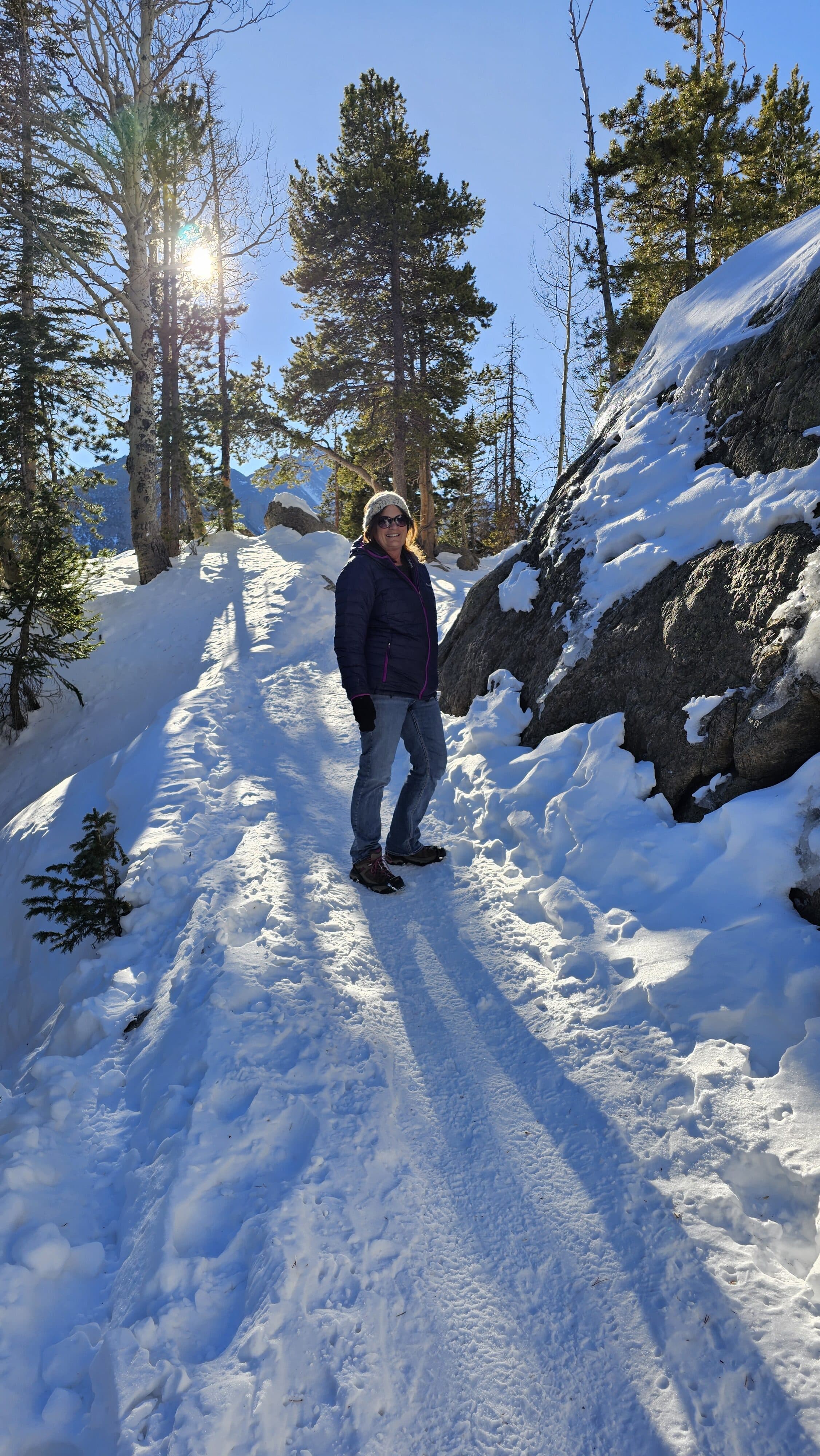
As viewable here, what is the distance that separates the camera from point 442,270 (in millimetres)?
16344

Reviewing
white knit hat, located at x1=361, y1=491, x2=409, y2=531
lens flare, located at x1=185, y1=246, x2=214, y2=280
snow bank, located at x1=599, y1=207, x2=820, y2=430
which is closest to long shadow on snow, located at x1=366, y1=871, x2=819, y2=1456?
white knit hat, located at x1=361, y1=491, x2=409, y2=531

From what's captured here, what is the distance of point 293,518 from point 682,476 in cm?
1715

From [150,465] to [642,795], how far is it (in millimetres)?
13095

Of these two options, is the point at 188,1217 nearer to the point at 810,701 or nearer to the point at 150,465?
the point at 810,701

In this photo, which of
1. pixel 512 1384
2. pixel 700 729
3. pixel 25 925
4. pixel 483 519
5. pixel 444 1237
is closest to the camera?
pixel 512 1384

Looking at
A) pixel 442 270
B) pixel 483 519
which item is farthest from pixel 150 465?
pixel 483 519

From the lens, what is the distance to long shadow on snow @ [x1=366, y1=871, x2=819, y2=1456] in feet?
5.33

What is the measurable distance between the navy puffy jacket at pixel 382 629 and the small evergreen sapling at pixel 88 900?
184 centimetres

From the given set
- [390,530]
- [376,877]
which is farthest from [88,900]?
[390,530]

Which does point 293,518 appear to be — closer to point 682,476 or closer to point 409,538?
point 682,476

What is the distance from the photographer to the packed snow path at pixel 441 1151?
5.67ft

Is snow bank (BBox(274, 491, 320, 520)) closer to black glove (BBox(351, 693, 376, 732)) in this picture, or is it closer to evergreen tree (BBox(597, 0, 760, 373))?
evergreen tree (BBox(597, 0, 760, 373))

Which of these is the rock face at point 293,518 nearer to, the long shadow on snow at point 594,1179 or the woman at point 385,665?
the woman at point 385,665

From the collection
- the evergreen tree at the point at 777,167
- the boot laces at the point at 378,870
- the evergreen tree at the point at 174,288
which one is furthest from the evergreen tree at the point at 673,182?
the boot laces at the point at 378,870
